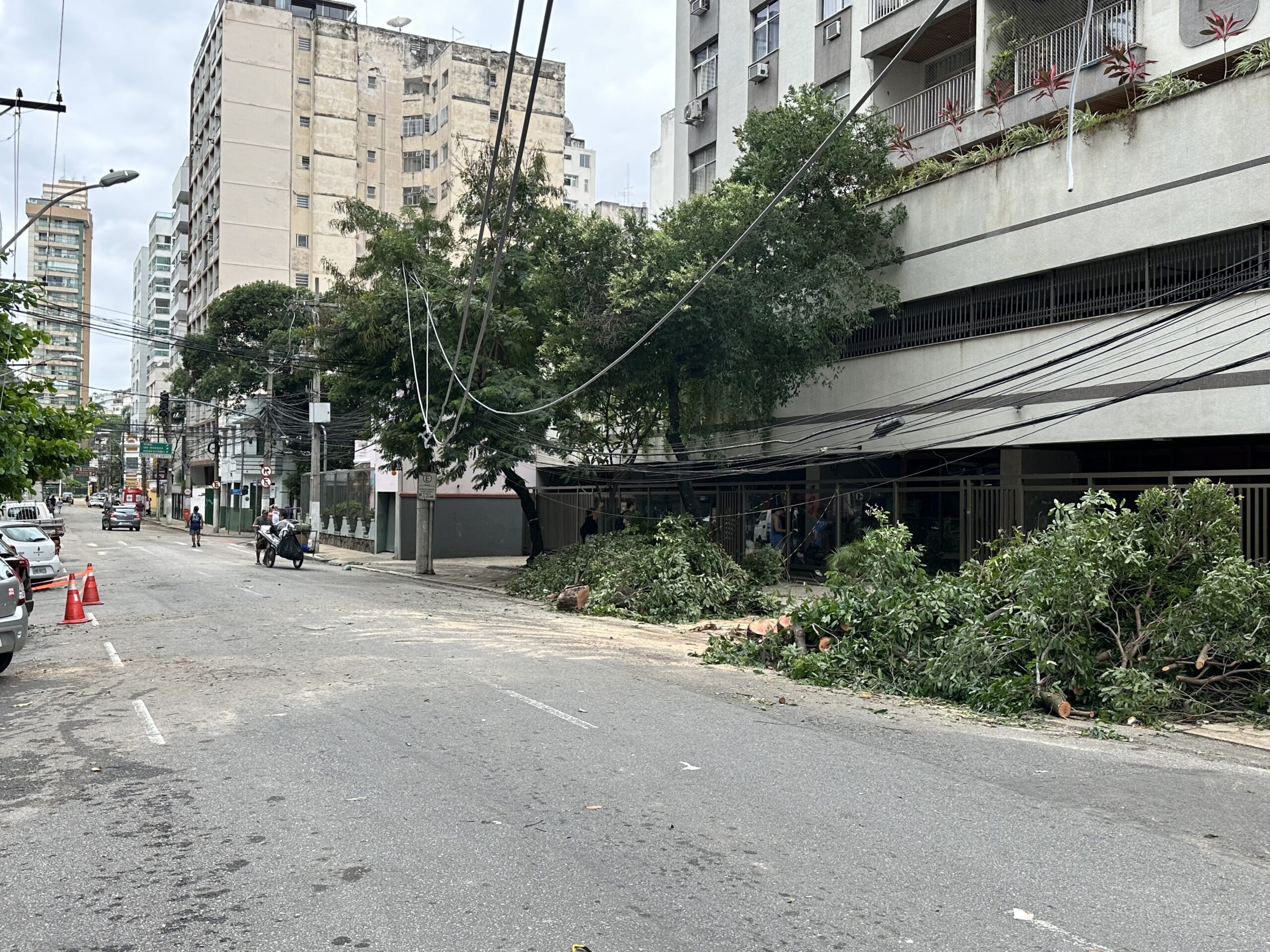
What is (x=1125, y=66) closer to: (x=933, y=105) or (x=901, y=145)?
(x=901, y=145)

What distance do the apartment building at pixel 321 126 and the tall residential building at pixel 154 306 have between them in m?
35.4

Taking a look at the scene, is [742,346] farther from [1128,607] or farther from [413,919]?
[413,919]

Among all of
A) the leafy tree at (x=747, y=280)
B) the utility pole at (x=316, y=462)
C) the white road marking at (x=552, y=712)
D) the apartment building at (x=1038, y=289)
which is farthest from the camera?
the utility pole at (x=316, y=462)

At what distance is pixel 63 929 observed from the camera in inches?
179

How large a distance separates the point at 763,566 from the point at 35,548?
18696 millimetres

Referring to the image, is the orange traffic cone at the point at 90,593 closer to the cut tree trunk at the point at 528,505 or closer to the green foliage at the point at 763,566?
the cut tree trunk at the point at 528,505

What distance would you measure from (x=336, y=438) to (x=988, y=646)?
50.5 m

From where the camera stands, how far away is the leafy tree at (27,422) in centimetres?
1816

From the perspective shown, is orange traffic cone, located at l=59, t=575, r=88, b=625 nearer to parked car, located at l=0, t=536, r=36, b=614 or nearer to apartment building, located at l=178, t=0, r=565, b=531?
parked car, located at l=0, t=536, r=36, b=614

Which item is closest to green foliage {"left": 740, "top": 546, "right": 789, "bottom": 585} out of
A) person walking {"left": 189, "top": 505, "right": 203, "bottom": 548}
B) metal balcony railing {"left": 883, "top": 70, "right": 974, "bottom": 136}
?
metal balcony railing {"left": 883, "top": 70, "right": 974, "bottom": 136}

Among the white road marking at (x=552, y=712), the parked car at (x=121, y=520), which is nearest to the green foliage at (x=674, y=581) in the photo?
the white road marking at (x=552, y=712)

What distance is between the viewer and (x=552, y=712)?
9477 mm

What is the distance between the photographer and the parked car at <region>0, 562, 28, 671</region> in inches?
434

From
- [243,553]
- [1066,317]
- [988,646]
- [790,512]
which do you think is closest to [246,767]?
[988,646]
